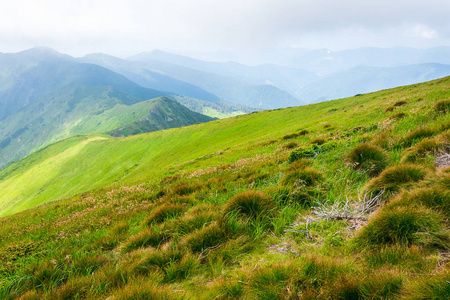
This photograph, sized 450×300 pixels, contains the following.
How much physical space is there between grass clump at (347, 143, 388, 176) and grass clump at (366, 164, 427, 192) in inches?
45.2

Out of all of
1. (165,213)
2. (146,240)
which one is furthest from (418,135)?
(146,240)

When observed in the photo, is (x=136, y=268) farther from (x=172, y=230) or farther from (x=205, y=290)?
(x=205, y=290)

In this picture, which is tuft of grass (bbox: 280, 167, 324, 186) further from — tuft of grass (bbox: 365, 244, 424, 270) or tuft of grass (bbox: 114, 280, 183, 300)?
tuft of grass (bbox: 114, 280, 183, 300)

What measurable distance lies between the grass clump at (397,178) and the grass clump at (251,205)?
2.13 m

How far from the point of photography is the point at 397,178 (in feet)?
13.5

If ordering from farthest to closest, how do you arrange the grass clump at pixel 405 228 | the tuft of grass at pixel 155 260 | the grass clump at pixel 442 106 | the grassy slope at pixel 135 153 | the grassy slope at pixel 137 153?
the grassy slope at pixel 137 153
the grassy slope at pixel 135 153
the grass clump at pixel 442 106
the tuft of grass at pixel 155 260
the grass clump at pixel 405 228

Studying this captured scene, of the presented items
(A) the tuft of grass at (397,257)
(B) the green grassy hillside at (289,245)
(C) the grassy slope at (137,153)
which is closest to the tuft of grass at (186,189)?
(B) the green grassy hillside at (289,245)

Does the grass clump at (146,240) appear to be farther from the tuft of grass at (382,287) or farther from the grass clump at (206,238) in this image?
the tuft of grass at (382,287)

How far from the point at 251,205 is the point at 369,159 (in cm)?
372

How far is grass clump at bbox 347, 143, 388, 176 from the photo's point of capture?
532 centimetres

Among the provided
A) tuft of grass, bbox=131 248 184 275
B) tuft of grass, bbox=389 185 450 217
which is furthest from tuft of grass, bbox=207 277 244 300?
tuft of grass, bbox=389 185 450 217

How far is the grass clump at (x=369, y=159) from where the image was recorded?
17.5ft

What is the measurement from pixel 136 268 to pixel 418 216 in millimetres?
4314

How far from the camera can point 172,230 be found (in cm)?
424
